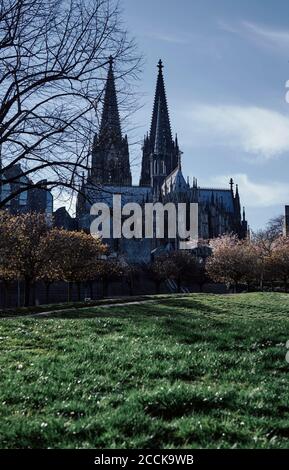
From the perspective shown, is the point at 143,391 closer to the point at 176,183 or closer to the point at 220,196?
the point at 176,183

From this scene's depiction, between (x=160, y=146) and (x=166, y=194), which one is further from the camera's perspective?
(x=160, y=146)

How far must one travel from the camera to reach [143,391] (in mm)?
5809

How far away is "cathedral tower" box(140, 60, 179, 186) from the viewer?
331 ft

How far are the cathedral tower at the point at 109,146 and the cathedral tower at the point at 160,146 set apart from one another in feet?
282

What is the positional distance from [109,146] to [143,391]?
9107 millimetres

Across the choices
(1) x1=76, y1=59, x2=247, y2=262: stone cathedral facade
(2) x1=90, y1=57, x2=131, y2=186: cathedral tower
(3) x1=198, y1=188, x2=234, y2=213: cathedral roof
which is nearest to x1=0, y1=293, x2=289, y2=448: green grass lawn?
(2) x1=90, y1=57, x2=131, y2=186: cathedral tower

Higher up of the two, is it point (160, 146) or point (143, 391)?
point (160, 146)

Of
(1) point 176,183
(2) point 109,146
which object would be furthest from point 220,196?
(2) point 109,146

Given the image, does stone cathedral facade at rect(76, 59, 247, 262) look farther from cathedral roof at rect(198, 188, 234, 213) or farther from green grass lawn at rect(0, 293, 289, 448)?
green grass lawn at rect(0, 293, 289, 448)

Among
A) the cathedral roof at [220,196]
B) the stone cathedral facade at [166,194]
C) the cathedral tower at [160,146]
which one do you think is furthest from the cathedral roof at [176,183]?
the cathedral tower at [160,146]

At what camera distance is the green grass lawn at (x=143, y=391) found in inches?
182

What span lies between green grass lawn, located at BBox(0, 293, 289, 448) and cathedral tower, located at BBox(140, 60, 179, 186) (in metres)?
91.7

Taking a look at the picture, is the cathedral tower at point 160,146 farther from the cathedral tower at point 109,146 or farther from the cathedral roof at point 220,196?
the cathedral tower at point 109,146
